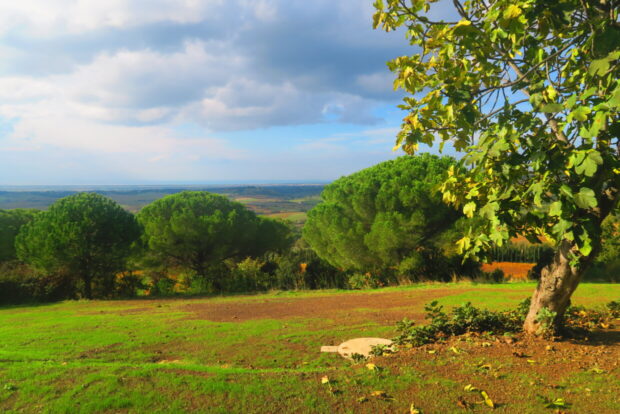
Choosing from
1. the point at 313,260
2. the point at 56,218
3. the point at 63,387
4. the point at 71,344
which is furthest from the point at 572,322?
the point at 56,218

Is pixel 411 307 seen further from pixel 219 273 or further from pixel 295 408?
pixel 219 273

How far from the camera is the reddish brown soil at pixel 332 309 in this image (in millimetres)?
10148

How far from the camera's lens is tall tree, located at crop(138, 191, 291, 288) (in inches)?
907

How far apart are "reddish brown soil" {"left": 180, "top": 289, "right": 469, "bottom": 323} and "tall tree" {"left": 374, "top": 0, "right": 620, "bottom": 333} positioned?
4.86 meters

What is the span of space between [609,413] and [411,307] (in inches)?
293

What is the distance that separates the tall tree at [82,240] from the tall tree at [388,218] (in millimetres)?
12139

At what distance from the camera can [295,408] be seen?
3.80 metres

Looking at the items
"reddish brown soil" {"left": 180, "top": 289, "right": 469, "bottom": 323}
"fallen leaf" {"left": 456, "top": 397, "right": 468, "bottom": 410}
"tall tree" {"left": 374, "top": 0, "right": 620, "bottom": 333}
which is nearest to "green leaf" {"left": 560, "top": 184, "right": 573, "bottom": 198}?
"tall tree" {"left": 374, "top": 0, "right": 620, "bottom": 333}

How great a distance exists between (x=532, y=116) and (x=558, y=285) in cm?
291

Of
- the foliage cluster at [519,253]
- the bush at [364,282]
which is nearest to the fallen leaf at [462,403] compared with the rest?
the bush at [364,282]

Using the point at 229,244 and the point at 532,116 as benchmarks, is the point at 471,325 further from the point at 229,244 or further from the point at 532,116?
the point at 229,244

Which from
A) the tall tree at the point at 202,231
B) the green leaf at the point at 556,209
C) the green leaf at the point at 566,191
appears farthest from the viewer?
the tall tree at the point at 202,231

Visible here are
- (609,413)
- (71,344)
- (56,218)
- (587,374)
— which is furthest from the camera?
(56,218)

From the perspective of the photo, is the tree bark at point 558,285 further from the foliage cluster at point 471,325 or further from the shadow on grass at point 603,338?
the shadow on grass at point 603,338
